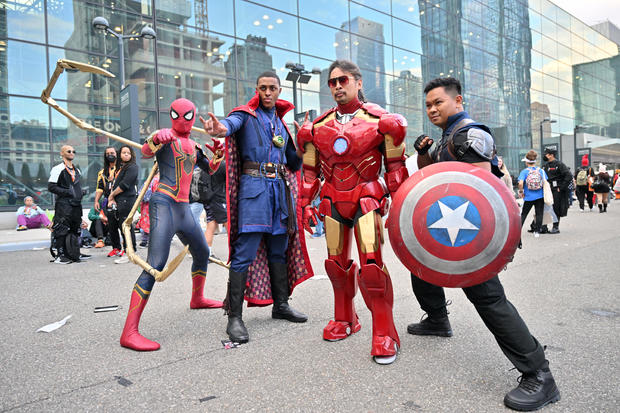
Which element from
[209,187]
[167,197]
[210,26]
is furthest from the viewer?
[210,26]

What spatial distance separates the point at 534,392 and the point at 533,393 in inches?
0.4

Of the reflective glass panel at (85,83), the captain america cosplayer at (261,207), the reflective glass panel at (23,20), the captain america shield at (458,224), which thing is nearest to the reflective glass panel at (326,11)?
the reflective glass panel at (85,83)

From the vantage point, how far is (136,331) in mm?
3109

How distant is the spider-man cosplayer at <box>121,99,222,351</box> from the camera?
10.3ft

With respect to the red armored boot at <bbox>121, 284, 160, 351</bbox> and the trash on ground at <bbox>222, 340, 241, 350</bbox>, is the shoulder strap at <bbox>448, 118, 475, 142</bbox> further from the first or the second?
the red armored boot at <bbox>121, 284, 160, 351</bbox>

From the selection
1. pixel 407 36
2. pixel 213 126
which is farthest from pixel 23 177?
pixel 407 36

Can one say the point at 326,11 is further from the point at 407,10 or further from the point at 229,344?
the point at 229,344

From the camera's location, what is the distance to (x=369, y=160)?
2.89 m

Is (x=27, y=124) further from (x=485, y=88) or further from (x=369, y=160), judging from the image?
(x=485, y=88)

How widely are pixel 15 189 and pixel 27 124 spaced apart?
2.13 meters

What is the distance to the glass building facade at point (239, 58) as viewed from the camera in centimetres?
1369

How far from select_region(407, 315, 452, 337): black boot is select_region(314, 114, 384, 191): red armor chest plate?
1.17 m

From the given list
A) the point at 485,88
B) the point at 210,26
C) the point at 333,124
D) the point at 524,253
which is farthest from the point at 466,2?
the point at 333,124

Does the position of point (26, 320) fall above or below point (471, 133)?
below
